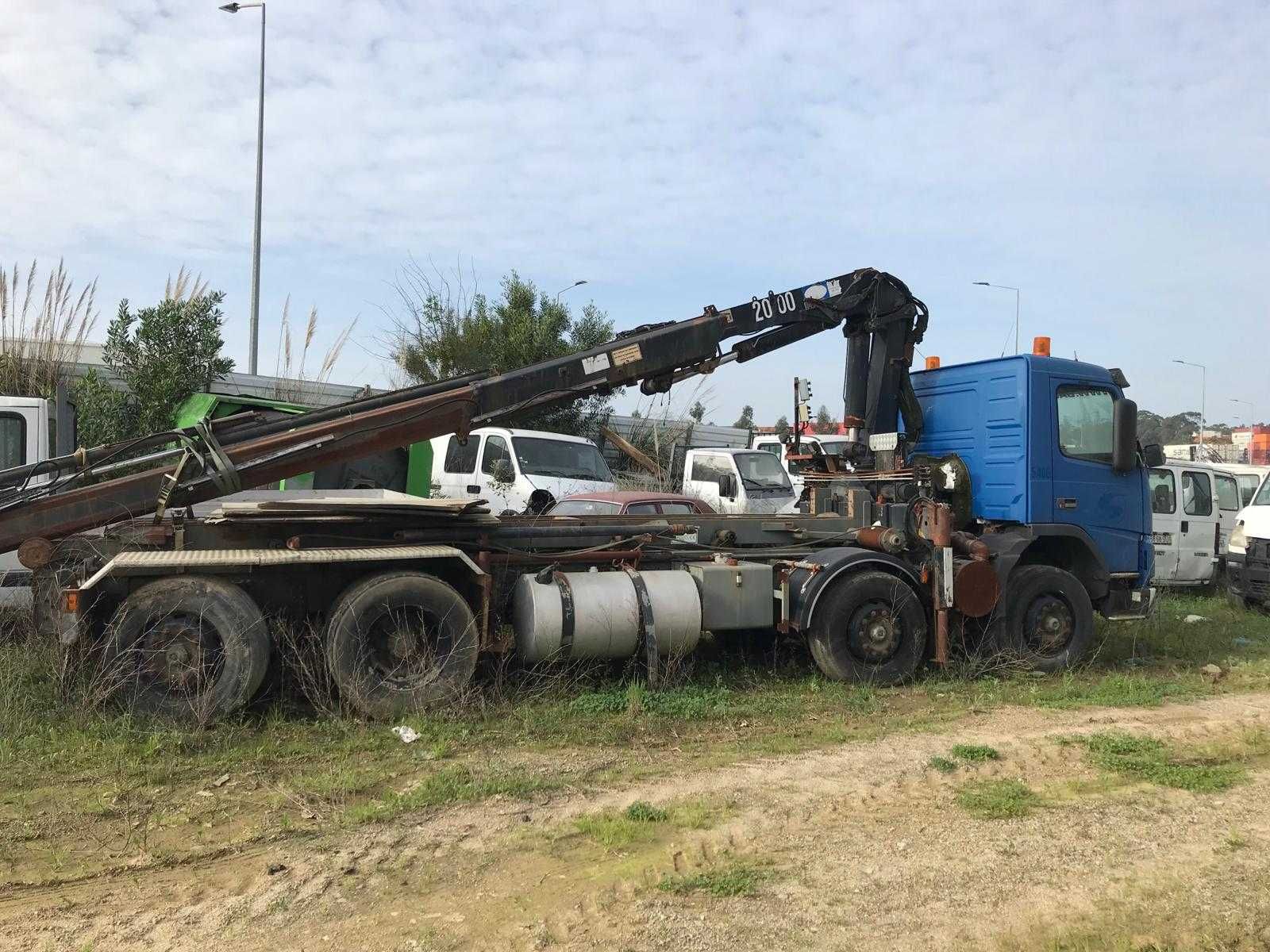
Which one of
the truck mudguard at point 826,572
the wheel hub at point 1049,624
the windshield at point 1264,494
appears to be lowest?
the wheel hub at point 1049,624

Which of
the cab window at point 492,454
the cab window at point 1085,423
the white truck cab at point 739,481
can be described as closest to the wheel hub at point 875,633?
the cab window at point 1085,423

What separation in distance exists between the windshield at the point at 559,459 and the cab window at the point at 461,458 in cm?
65

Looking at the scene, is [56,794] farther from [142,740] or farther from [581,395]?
[581,395]

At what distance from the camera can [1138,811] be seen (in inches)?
198

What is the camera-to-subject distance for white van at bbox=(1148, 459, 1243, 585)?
13922mm

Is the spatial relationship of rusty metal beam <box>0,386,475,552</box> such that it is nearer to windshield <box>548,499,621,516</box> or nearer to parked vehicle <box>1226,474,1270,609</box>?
windshield <box>548,499,621,516</box>

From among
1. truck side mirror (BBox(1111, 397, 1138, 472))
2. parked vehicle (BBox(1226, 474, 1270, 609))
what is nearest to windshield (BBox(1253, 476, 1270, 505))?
parked vehicle (BBox(1226, 474, 1270, 609))

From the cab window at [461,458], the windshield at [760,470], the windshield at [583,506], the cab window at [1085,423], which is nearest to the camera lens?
the cab window at [1085,423]

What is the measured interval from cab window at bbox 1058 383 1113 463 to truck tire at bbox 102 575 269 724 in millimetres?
6571

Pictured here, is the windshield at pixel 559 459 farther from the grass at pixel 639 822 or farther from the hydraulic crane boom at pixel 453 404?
the grass at pixel 639 822

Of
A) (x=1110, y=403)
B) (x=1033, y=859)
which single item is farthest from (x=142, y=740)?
(x=1110, y=403)

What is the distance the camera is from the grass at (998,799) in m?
4.96

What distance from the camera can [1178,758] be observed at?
20.0 feet

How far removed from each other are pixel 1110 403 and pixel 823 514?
269 cm
